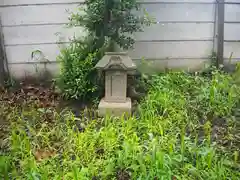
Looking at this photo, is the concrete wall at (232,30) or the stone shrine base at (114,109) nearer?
the stone shrine base at (114,109)

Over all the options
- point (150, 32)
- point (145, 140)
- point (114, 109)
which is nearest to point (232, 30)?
point (150, 32)

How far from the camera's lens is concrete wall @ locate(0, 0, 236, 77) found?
384 cm

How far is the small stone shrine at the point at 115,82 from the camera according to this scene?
2.94 metres

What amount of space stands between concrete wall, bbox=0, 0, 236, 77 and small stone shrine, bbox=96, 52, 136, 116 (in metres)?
0.91

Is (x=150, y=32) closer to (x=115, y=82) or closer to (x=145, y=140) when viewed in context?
(x=115, y=82)

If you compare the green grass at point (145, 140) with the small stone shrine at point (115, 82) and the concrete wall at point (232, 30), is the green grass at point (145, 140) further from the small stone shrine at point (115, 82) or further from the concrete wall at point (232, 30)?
the concrete wall at point (232, 30)

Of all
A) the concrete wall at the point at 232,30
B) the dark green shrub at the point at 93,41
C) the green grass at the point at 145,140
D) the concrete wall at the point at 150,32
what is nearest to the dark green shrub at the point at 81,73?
the dark green shrub at the point at 93,41

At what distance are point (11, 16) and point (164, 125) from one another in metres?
2.73

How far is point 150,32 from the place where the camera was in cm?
392

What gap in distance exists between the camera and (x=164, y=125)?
2551 mm

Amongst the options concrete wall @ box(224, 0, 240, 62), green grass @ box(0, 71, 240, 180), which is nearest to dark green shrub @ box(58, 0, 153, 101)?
green grass @ box(0, 71, 240, 180)

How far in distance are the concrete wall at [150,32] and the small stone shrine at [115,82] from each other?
2.98ft

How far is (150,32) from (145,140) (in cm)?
205

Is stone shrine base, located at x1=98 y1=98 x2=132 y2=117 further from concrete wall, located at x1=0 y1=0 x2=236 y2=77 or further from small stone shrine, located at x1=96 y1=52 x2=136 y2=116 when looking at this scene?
concrete wall, located at x1=0 y1=0 x2=236 y2=77
